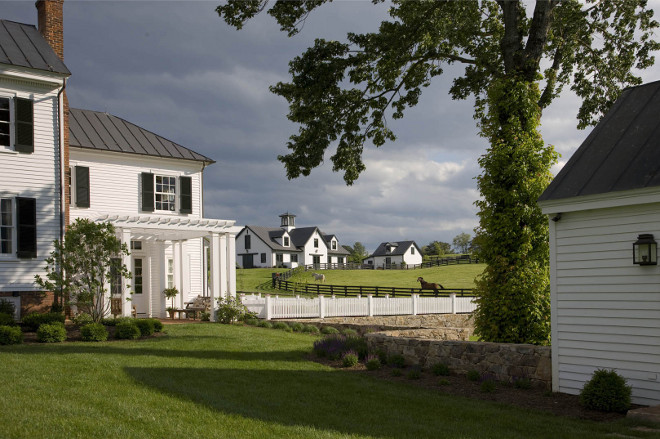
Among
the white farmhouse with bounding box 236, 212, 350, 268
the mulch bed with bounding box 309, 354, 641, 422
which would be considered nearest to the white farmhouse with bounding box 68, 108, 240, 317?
the mulch bed with bounding box 309, 354, 641, 422

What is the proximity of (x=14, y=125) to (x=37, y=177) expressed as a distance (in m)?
1.57

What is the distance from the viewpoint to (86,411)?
7.18 meters

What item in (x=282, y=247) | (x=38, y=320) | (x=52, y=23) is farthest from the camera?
(x=282, y=247)

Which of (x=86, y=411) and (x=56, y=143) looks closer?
(x=86, y=411)

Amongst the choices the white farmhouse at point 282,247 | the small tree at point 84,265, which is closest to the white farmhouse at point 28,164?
the small tree at point 84,265

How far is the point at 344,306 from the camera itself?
78.2 ft

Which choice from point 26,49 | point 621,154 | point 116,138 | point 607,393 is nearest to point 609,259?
point 621,154

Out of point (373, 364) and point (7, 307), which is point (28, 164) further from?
point (373, 364)

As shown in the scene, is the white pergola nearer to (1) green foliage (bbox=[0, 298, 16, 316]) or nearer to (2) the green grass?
(1) green foliage (bbox=[0, 298, 16, 316])

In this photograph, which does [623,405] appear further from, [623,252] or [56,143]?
[56,143]

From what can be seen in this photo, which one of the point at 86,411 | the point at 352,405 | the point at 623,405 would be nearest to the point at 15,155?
the point at 86,411

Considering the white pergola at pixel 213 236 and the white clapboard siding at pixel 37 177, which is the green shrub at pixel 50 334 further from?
the white pergola at pixel 213 236

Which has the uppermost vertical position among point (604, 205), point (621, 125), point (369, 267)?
point (621, 125)

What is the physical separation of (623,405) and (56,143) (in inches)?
632
